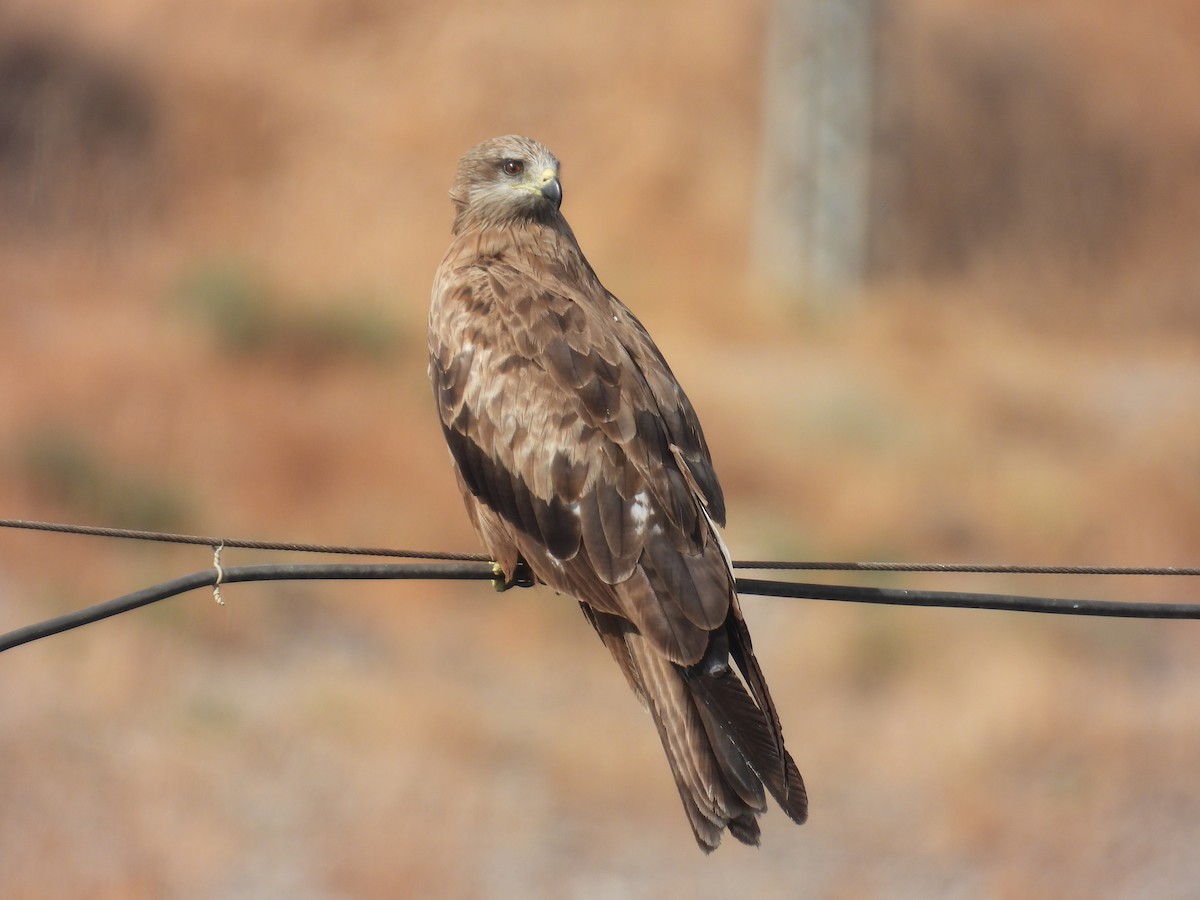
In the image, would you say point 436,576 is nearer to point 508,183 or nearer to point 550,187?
point 550,187

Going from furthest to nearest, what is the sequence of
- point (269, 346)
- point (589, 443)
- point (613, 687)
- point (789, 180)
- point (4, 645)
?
point (789, 180) < point (269, 346) < point (613, 687) < point (589, 443) < point (4, 645)

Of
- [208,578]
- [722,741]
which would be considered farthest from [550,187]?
[208,578]

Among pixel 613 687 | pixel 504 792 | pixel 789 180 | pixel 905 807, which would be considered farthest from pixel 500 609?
pixel 789 180

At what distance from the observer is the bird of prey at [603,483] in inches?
249

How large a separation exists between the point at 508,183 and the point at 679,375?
1738cm

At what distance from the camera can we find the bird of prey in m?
6.32

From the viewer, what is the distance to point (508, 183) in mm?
8266

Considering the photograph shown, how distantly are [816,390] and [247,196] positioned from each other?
10680 millimetres

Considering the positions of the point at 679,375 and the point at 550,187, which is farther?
the point at 679,375

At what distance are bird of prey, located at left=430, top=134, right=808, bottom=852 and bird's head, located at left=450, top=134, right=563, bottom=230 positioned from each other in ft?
0.04

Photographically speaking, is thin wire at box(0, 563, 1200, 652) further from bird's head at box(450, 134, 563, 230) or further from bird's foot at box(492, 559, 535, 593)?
bird's head at box(450, 134, 563, 230)

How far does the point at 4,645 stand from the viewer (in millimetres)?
5363

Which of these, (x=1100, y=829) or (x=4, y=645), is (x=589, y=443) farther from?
(x=1100, y=829)

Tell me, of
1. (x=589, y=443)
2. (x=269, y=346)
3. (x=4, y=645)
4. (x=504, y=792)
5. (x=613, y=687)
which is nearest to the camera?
(x=4, y=645)
